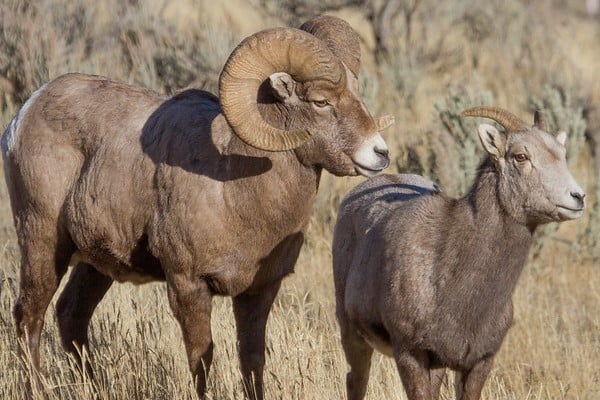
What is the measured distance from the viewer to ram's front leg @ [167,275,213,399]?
6027mm

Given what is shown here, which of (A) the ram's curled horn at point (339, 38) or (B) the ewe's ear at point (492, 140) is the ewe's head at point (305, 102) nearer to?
(A) the ram's curled horn at point (339, 38)

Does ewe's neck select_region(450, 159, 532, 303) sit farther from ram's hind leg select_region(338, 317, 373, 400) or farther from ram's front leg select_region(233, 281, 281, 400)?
ram's front leg select_region(233, 281, 281, 400)

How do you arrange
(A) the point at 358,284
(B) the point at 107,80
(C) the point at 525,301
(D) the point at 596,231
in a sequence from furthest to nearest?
(D) the point at 596,231 < (C) the point at 525,301 < (B) the point at 107,80 < (A) the point at 358,284


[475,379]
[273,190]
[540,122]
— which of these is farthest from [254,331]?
[540,122]

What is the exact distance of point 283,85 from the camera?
5906mm

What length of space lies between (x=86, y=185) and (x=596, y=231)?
19.2 ft

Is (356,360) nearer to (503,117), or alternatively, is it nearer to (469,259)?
(469,259)

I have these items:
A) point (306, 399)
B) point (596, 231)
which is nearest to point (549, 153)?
point (306, 399)

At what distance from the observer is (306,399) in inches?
249

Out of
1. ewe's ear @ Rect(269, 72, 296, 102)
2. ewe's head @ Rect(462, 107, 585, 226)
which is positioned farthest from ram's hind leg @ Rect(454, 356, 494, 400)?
ewe's ear @ Rect(269, 72, 296, 102)

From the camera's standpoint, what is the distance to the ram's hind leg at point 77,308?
7129 mm

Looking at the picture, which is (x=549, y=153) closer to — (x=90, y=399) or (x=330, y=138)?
(x=330, y=138)

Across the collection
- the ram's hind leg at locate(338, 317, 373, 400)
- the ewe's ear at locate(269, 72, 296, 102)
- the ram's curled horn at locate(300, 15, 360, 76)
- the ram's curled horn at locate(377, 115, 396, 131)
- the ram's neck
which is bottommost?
the ram's hind leg at locate(338, 317, 373, 400)

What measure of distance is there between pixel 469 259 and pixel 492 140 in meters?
0.60
